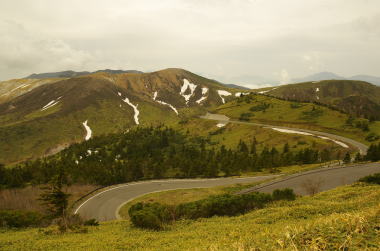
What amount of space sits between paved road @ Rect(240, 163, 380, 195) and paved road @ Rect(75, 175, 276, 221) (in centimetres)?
954

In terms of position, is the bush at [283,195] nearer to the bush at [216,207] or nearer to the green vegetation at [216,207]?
the green vegetation at [216,207]

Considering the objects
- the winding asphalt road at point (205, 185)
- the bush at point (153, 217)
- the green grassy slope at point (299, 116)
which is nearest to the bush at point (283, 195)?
the winding asphalt road at point (205, 185)

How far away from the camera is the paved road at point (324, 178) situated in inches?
2144

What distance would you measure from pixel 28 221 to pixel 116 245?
974 inches

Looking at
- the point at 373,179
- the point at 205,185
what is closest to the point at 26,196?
the point at 205,185

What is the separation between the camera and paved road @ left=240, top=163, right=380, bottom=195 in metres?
54.5

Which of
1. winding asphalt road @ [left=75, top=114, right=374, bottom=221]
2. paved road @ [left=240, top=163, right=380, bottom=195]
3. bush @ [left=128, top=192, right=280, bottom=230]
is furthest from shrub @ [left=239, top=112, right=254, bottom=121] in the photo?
bush @ [left=128, top=192, right=280, bottom=230]

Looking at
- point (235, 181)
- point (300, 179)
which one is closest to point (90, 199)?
point (235, 181)

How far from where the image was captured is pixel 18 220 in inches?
1410

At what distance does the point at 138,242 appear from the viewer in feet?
70.1

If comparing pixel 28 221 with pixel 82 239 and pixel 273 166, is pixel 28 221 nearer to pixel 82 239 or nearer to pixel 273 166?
pixel 82 239

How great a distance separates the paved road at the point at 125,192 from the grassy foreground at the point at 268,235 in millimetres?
25721

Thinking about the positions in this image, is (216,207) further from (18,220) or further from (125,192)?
(125,192)

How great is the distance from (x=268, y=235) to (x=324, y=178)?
182ft
